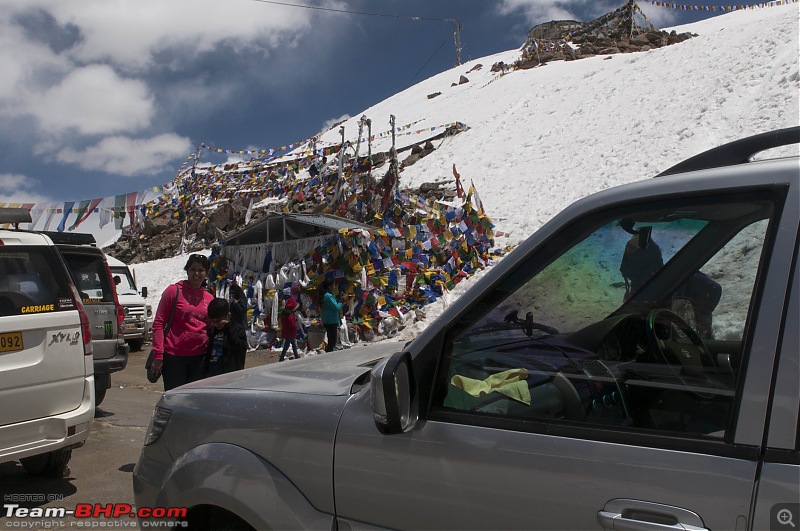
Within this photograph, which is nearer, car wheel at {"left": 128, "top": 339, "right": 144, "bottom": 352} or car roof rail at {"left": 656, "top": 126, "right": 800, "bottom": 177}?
car roof rail at {"left": 656, "top": 126, "right": 800, "bottom": 177}

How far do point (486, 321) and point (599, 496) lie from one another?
0.66m

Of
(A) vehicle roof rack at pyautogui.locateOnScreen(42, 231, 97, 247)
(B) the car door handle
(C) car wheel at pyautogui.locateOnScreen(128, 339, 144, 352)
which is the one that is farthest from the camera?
(C) car wheel at pyautogui.locateOnScreen(128, 339, 144, 352)

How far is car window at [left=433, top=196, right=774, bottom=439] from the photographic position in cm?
173

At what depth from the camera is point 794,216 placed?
4.96 feet

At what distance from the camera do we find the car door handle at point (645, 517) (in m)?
1.49

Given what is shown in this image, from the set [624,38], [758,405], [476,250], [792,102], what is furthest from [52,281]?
[624,38]

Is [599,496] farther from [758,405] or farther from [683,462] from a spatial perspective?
[758,405]

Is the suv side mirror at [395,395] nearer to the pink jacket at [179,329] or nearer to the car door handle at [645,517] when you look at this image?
the car door handle at [645,517]

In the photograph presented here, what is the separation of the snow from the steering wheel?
33.5ft

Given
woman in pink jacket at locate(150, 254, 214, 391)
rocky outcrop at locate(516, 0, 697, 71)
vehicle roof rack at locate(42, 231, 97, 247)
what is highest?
rocky outcrop at locate(516, 0, 697, 71)

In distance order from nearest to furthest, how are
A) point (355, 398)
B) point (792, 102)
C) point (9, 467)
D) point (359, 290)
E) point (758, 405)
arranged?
point (758, 405) < point (355, 398) < point (9, 467) < point (359, 290) < point (792, 102)

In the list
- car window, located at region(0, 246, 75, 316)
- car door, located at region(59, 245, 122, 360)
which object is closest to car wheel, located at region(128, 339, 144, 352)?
car door, located at region(59, 245, 122, 360)

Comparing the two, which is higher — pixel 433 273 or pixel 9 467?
pixel 433 273

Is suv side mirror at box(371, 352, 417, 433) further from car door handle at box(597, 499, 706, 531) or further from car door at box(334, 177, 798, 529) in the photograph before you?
car door handle at box(597, 499, 706, 531)
